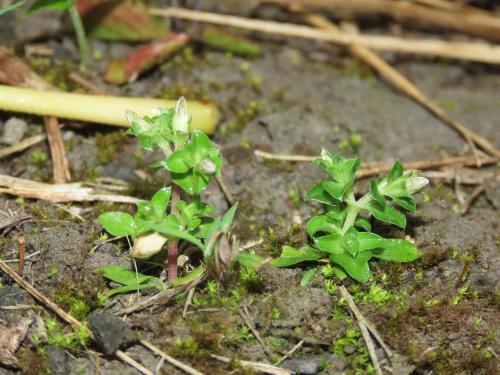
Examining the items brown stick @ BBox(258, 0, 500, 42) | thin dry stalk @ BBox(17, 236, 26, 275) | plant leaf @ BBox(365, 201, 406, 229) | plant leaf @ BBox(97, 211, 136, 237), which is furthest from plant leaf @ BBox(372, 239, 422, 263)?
brown stick @ BBox(258, 0, 500, 42)

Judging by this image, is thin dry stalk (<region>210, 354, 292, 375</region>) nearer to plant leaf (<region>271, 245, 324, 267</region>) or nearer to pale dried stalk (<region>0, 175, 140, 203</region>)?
plant leaf (<region>271, 245, 324, 267</region>)

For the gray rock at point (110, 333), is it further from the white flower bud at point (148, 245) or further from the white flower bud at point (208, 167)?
the white flower bud at point (208, 167)

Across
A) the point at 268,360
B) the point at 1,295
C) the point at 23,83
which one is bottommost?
the point at 268,360

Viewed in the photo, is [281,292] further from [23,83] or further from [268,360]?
[23,83]

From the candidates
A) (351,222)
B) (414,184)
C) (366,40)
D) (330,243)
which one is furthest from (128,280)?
(366,40)

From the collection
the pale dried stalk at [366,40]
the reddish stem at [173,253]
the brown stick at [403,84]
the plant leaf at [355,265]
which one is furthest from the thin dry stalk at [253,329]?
the pale dried stalk at [366,40]

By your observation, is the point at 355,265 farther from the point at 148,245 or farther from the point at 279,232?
the point at 148,245

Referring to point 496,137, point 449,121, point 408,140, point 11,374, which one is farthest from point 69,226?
point 496,137
